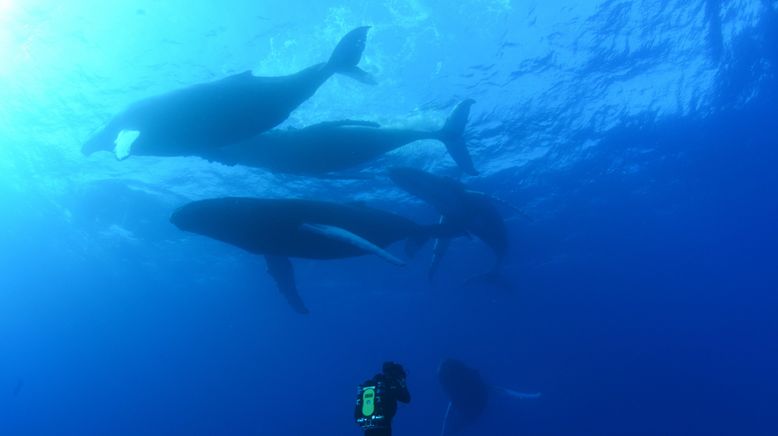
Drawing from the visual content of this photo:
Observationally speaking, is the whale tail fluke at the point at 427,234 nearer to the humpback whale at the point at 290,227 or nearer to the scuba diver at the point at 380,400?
the humpback whale at the point at 290,227

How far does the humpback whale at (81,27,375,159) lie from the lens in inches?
274

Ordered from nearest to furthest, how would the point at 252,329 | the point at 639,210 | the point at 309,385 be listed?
the point at 639,210
the point at 252,329
the point at 309,385

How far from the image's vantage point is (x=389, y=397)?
457cm

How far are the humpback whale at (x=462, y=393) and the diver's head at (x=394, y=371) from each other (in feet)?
44.3

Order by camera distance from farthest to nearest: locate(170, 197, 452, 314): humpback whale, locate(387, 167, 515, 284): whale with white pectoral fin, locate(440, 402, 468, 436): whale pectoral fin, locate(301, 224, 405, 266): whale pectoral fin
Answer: locate(440, 402, 468, 436): whale pectoral fin < locate(387, 167, 515, 284): whale with white pectoral fin < locate(170, 197, 452, 314): humpback whale < locate(301, 224, 405, 266): whale pectoral fin

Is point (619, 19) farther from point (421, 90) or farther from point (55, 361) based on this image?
point (55, 361)

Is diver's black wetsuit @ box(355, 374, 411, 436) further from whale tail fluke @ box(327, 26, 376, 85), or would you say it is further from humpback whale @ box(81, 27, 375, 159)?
whale tail fluke @ box(327, 26, 376, 85)

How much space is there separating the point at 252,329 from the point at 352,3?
164 feet

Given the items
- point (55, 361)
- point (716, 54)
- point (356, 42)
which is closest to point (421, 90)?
point (356, 42)

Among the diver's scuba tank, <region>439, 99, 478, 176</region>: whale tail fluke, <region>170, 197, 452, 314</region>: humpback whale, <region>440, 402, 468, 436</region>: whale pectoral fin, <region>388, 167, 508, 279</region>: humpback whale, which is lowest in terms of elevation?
the diver's scuba tank

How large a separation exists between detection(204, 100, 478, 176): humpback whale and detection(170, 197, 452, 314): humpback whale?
163 centimetres

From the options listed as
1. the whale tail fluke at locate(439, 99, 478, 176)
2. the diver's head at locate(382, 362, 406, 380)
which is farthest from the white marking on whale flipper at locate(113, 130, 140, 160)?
the whale tail fluke at locate(439, 99, 478, 176)

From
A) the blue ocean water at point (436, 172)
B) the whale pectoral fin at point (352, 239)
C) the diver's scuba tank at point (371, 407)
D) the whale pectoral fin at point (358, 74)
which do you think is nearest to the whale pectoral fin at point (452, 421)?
the blue ocean water at point (436, 172)

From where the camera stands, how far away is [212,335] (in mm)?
58906
